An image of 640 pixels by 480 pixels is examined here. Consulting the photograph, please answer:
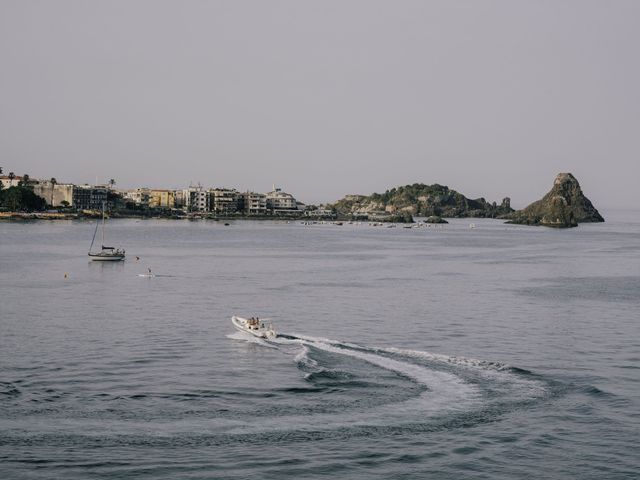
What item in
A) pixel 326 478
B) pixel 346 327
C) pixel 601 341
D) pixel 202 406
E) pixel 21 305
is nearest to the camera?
pixel 326 478

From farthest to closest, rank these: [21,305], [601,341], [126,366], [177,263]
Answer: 1. [177,263]
2. [21,305]
3. [601,341]
4. [126,366]

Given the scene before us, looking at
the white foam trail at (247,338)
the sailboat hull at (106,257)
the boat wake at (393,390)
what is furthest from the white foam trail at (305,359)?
the sailboat hull at (106,257)

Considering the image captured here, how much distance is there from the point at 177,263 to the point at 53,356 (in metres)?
60.5

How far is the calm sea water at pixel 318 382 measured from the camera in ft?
84.2

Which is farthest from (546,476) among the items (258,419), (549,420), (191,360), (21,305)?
(21,305)

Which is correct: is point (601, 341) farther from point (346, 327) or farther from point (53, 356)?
point (53, 356)

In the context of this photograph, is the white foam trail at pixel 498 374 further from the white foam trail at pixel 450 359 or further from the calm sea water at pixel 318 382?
the calm sea water at pixel 318 382

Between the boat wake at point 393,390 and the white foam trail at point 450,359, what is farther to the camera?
the white foam trail at point 450,359

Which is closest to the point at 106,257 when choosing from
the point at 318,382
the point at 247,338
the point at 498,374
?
the point at 247,338

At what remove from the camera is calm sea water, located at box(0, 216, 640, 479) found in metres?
25.7

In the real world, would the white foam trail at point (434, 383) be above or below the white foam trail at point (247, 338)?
above

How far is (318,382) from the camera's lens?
3531 centimetres

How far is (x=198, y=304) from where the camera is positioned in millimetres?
61500

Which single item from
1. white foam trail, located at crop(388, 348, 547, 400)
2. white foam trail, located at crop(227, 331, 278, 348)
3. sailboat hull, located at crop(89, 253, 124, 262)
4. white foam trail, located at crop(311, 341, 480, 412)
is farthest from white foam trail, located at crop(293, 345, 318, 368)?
sailboat hull, located at crop(89, 253, 124, 262)
